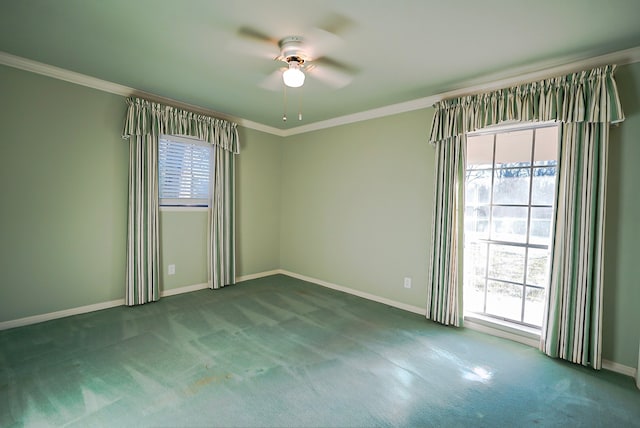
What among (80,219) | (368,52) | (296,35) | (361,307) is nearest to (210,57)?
(296,35)

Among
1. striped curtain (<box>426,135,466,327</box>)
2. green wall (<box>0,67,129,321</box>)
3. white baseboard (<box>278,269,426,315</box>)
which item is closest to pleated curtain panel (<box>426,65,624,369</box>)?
striped curtain (<box>426,135,466,327</box>)

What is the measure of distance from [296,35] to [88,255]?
3141 millimetres

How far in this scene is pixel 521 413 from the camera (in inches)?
73.4

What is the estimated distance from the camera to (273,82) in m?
3.10

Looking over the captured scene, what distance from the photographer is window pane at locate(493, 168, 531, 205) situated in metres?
2.93

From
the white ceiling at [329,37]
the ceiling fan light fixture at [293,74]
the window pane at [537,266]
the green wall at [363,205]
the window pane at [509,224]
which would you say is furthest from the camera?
the green wall at [363,205]

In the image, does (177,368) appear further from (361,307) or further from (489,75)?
(489,75)

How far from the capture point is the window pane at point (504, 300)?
3.00 meters

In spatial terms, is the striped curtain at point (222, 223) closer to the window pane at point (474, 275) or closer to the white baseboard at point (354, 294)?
the white baseboard at point (354, 294)

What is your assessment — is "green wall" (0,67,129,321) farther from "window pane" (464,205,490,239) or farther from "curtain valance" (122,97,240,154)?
"window pane" (464,205,490,239)

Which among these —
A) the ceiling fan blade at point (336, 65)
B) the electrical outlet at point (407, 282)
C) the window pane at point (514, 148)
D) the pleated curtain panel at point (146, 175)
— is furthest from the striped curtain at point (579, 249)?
the pleated curtain panel at point (146, 175)

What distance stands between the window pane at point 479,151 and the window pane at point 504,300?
4.19 feet

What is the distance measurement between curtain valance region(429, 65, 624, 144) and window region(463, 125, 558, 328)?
10.3 inches

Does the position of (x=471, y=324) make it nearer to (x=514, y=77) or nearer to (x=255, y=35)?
(x=514, y=77)
